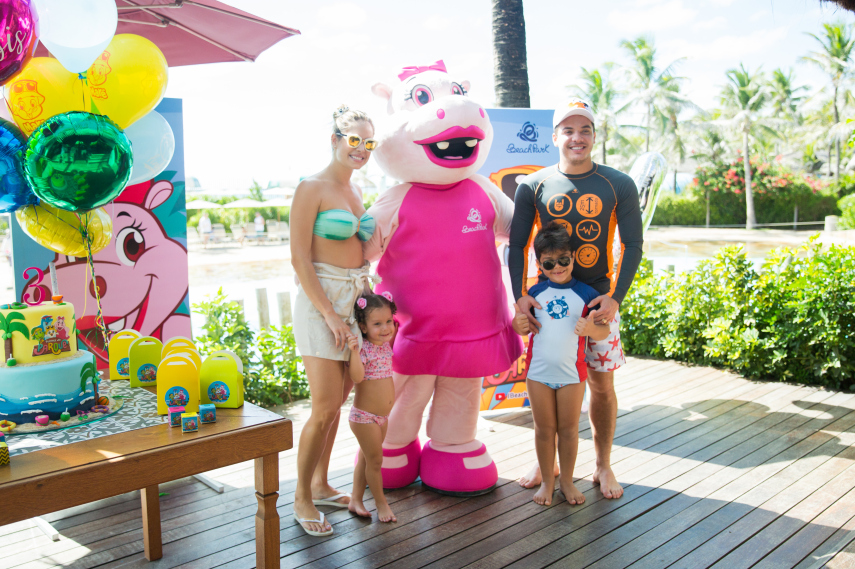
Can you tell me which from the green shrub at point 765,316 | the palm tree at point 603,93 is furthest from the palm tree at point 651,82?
the green shrub at point 765,316

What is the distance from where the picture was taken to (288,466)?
11.5 feet

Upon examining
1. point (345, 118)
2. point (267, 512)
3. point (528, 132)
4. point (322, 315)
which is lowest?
point (267, 512)

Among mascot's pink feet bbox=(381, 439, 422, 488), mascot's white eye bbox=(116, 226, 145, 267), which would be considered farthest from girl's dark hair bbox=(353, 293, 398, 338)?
mascot's white eye bbox=(116, 226, 145, 267)

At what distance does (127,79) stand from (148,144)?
15.7 inches

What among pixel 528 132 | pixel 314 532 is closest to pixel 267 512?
pixel 314 532

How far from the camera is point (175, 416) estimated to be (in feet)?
6.33

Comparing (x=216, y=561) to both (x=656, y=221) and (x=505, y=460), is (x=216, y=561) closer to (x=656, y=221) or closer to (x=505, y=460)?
(x=505, y=460)

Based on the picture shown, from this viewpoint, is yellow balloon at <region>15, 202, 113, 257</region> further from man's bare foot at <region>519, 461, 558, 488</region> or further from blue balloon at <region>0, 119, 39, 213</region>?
man's bare foot at <region>519, 461, 558, 488</region>

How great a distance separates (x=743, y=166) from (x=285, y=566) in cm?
3225

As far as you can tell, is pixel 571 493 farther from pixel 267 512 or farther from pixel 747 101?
pixel 747 101

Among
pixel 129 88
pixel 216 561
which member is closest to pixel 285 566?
pixel 216 561

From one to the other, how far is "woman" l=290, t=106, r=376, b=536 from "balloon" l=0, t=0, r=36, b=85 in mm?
1054

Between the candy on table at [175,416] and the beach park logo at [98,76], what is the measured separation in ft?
4.59

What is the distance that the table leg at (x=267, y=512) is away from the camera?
80.0 inches
